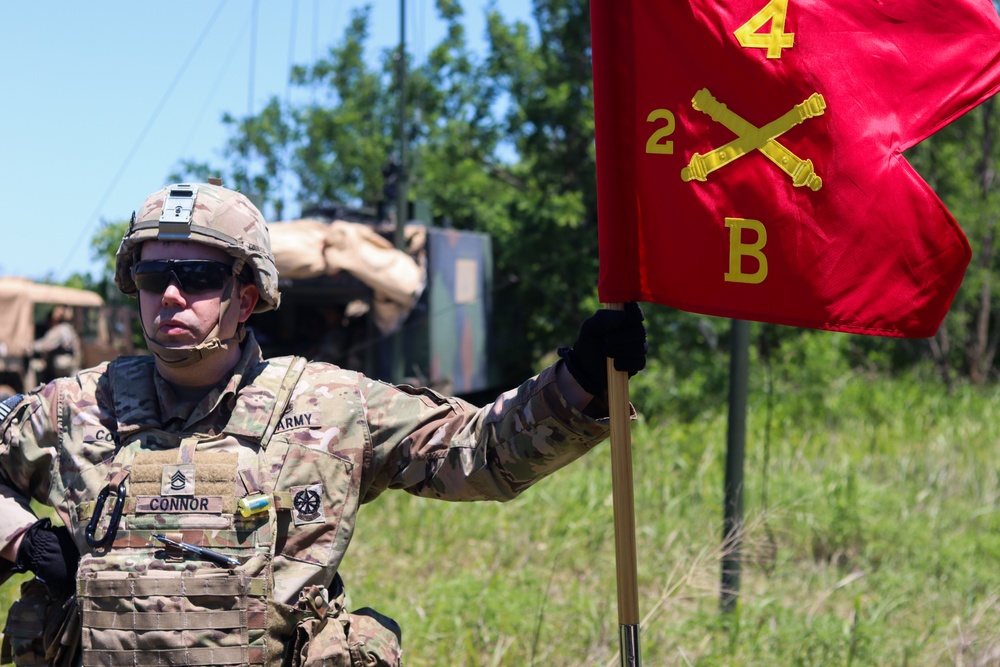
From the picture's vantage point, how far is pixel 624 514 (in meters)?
2.24

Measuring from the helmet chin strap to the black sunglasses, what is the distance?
46mm

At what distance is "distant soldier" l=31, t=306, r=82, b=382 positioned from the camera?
42.0ft

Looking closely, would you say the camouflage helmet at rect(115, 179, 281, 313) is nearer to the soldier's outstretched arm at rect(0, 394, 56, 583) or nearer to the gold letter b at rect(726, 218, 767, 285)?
the soldier's outstretched arm at rect(0, 394, 56, 583)

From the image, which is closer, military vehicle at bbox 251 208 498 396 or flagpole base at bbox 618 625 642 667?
flagpole base at bbox 618 625 642 667

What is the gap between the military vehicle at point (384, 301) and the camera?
9.12m

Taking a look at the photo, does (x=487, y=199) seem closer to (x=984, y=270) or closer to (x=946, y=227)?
(x=984, y=270)

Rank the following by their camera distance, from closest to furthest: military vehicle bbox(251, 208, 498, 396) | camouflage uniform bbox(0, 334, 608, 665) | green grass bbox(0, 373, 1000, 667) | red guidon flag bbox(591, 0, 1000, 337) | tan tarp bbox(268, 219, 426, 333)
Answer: camouflage uniform bbox(0, 334, 608, 665), red guidon flag bbox(591, 0, 1000, 337), green grass bbox(0, 373, 1000, 667), tan tarp bbox(268, 219, 426, 333), military vehicle bbox(251, 208, 498, 396)

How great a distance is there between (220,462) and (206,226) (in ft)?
1.68

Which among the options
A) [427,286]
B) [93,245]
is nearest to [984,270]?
[427,286]

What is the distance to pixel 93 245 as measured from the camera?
60.5 feet

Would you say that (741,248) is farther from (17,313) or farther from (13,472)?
(17,313)

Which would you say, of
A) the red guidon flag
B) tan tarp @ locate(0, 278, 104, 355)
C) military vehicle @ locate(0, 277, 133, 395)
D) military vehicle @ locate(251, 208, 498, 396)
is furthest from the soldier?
tan tarp @ locate(0, 278, 104, 355)

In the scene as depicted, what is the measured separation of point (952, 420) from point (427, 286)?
15.1 ft

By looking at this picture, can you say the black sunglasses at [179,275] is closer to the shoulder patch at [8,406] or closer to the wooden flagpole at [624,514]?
the shoulder patch at [8,406]
